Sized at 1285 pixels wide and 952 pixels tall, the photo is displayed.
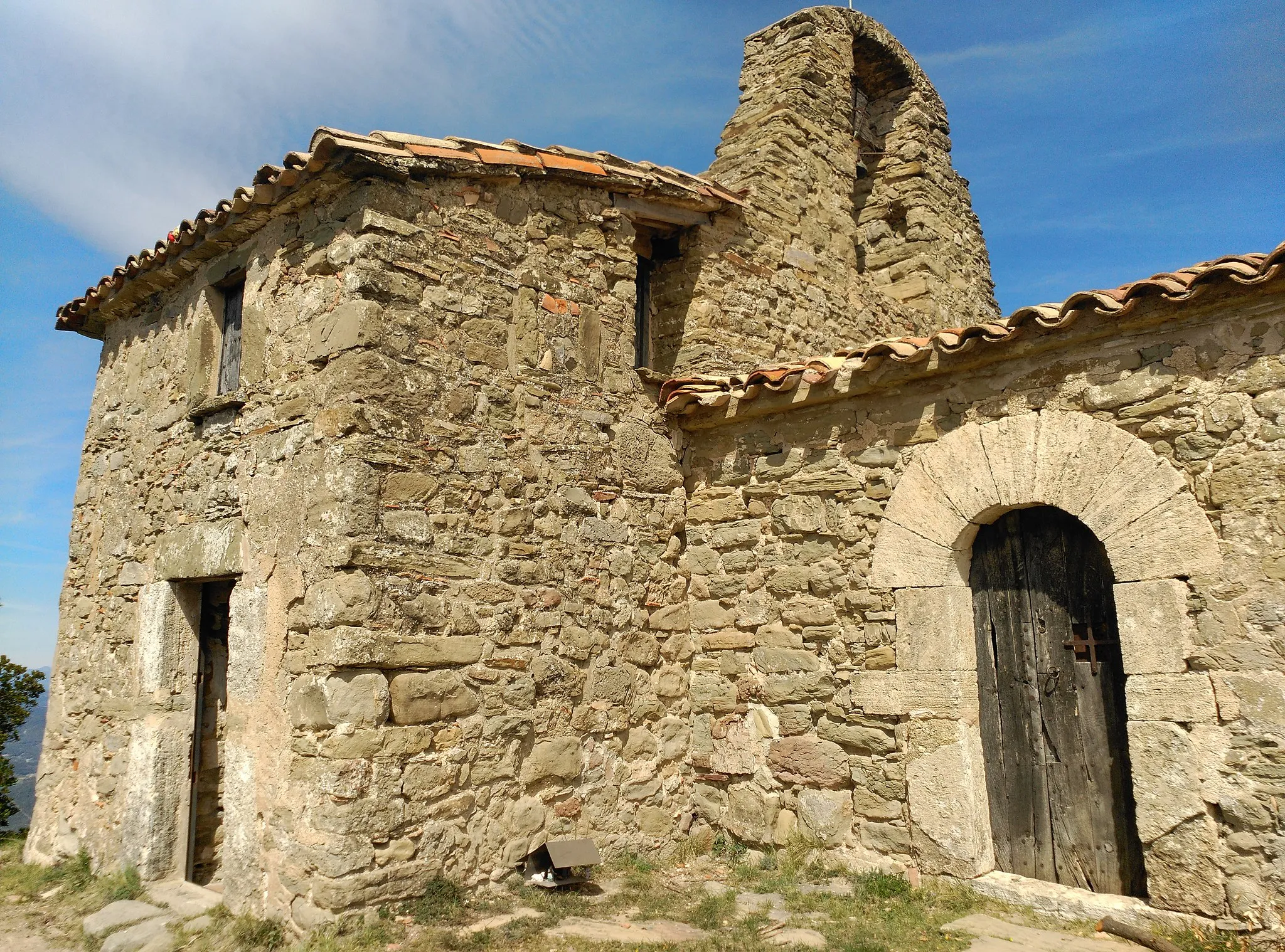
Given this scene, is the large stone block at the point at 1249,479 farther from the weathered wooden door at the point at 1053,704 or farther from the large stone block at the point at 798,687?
the large stone block at the point at 798,687

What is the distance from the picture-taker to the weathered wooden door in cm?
→ 439

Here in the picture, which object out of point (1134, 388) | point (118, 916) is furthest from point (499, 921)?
point (1134, 388)

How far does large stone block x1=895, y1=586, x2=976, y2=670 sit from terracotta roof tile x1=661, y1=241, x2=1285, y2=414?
4.22 feet

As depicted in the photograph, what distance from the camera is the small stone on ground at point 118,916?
189 inches

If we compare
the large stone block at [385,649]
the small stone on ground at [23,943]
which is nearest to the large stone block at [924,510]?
the large stone block at [385,649]

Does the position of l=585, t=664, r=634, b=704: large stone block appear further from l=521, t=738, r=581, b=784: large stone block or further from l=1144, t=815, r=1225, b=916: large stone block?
l=1144, t=815, r=1225, b=916: large stone block

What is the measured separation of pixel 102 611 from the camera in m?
6.54

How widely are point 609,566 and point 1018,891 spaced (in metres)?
2.77

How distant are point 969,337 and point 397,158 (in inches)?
125

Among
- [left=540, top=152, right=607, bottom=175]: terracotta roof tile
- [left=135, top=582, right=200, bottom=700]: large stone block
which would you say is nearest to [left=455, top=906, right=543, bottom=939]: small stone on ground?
[left=135, top=582, right=200, bottom=700]: large stone block

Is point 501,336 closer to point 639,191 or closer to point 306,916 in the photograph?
point 639,191

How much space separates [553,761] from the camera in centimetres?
507

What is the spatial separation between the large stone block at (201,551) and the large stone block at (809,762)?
3.31 m

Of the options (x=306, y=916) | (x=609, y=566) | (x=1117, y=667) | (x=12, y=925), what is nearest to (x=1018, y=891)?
(x=1117, y=667)
